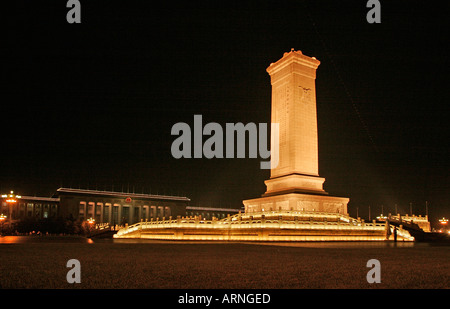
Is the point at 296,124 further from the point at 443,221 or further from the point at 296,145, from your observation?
the point at 443,221

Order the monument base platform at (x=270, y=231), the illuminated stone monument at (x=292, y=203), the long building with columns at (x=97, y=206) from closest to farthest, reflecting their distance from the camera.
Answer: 1. the monument base platform at (x=270, y=231)
2. the illuminated stone monument at (x=292, y=203)
3. the long building with columns at (x=97, y=206)

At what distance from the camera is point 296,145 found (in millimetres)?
52250

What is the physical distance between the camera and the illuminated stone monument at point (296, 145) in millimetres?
49750

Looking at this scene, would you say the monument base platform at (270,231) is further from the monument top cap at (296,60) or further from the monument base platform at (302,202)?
the monument top cap at (296,60)

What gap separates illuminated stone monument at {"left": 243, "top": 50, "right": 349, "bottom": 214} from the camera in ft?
163

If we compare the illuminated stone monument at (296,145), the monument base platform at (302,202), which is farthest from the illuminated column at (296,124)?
the monument base platform at (302,202)

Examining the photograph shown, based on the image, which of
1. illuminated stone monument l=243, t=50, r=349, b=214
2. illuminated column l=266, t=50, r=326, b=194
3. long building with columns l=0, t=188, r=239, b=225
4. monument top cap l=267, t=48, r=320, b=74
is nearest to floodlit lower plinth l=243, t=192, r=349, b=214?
illuminated stone monument l=243, t=50, r=349, b=214

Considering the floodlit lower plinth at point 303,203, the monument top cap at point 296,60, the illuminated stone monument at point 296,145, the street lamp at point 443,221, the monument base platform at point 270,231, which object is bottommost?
the street lamp at point 443,221

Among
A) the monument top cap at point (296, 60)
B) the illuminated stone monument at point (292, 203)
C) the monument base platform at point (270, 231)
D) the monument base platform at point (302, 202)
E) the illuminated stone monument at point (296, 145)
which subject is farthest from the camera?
the monument top cap at point (296, 60)

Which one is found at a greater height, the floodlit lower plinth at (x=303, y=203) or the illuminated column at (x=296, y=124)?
the illuminated column at (x=296, y=124)

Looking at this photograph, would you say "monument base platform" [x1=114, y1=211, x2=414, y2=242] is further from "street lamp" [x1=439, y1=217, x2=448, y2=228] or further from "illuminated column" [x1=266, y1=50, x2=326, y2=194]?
"street lamp" [x1=439, y1=217, x2=448, y2=228]

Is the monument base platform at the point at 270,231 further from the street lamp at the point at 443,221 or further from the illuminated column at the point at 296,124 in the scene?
→ the street lamp at the point at 443,221

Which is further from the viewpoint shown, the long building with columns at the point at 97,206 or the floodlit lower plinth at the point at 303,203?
the long building with columns at the point at 97,206
